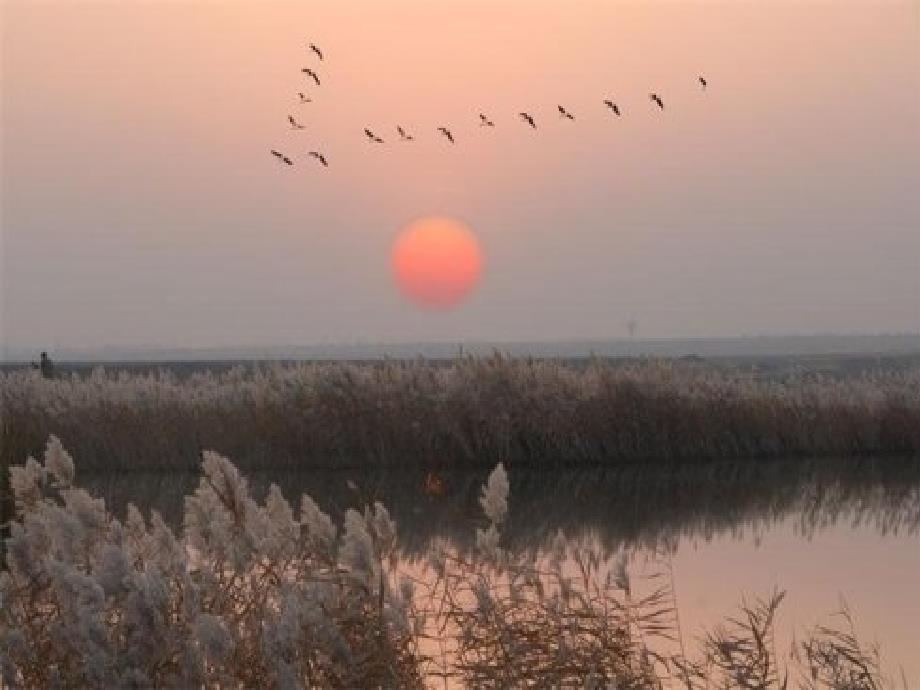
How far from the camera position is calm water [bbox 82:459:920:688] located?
34.2 ft

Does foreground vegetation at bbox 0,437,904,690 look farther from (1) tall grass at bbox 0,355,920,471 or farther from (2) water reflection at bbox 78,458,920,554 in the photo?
(1) tall grass at bbox 0,355,920,471

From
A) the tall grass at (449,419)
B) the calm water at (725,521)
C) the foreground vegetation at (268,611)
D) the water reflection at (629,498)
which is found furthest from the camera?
the tall grass at (449,419)

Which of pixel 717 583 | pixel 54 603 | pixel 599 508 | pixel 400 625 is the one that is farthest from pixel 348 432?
pixel 400 625

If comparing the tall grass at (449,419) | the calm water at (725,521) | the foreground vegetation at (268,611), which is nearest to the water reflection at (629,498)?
the calm water at (725,521)

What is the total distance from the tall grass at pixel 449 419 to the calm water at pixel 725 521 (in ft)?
2.16

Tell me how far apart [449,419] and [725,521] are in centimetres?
489

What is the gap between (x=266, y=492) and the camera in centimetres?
1605

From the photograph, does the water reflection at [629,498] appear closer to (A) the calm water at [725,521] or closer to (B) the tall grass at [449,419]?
(A) the calm water at [725,521]

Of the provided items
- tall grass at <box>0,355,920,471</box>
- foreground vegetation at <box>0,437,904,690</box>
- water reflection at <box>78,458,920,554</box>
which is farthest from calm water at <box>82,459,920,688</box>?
foreground vegetation at <box>0,437,904,690</box>

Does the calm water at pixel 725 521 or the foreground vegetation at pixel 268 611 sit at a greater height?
the foreground vegetation at pixel 268 611

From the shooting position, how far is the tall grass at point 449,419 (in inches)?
747

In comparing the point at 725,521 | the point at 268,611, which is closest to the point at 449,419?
the point at 725,521

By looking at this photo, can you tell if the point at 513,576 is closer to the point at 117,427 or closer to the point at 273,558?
the point at 273,558

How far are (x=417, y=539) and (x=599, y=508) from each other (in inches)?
103
